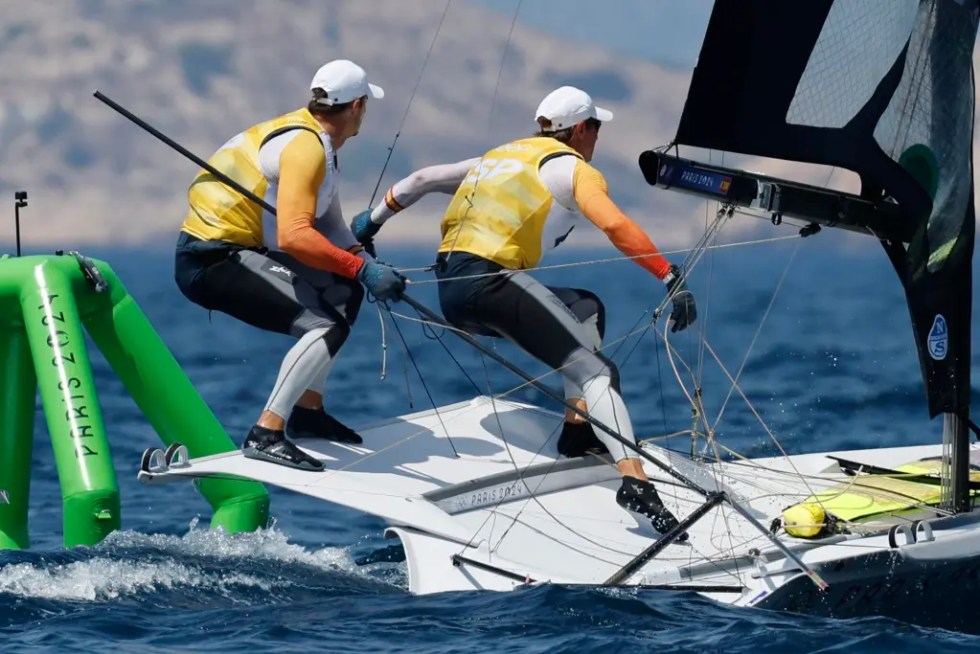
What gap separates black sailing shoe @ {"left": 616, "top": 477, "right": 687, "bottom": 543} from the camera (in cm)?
602

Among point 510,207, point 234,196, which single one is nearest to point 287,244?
point 234,196

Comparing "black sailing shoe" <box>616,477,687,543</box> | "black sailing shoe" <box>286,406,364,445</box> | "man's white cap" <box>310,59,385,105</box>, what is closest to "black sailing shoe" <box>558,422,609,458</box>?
"black sailing shoe" <box>616,477,687,543</box>

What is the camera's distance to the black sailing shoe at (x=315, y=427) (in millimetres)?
6625

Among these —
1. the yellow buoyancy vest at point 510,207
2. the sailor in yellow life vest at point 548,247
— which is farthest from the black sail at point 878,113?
the yellow buoyancy vest at point 510,207

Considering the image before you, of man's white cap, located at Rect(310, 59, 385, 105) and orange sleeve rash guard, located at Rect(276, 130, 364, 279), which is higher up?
man's white cap, located at Rect(310, 59, 385, 105)

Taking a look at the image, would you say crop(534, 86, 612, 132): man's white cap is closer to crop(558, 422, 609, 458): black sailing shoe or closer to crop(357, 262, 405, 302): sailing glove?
crop(357, 262, 405, 302): sailing glove

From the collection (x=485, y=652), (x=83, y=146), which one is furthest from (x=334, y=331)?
(x=83, y=146)

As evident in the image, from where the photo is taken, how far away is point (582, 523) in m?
6.19

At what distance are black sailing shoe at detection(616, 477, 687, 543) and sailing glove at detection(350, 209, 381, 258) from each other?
1.56 meters

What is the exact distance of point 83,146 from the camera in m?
89.8

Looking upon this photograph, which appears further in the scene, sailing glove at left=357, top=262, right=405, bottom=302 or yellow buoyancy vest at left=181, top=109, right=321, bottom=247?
yellow buoyancy vest at left=181, top=109, right=321, bottom=247

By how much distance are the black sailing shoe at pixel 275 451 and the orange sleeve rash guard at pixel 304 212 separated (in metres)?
0.62

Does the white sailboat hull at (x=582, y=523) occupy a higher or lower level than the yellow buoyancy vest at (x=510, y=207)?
lower

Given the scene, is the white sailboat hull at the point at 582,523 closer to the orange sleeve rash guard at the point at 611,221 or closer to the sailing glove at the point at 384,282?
the sailing glove at the point at 384,282
